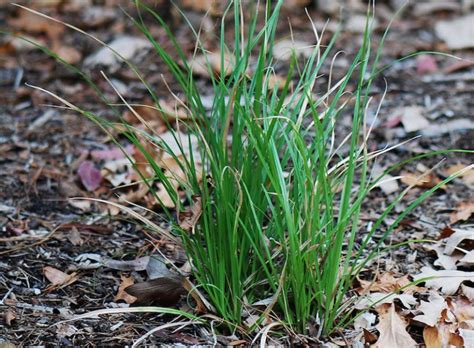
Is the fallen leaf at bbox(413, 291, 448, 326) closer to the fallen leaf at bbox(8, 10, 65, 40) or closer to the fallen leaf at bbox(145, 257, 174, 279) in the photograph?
the fallen leaf at bbox(145, 257, 174, 279)

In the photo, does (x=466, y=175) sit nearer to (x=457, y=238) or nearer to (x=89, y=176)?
(x=457, y=238)

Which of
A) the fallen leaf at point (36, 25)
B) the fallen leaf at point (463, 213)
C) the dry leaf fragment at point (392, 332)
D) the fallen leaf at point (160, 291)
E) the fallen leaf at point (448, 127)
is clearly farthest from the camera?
the fallen leaf at point (36, 25)

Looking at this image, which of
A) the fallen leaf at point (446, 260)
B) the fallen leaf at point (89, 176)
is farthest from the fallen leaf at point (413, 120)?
the fallen leaf at point (89, 176)

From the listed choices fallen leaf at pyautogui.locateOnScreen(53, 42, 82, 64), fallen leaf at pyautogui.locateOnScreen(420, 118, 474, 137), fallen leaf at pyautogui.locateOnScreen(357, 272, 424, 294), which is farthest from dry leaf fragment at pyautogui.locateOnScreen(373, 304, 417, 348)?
fallen leaf at pyautogui.locateOnScreen(53, 42, 82, 64)

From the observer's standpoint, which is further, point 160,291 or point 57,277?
point 57,277

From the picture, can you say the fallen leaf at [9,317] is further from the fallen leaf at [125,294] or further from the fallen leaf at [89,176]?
the fallen leaf at [89,176]

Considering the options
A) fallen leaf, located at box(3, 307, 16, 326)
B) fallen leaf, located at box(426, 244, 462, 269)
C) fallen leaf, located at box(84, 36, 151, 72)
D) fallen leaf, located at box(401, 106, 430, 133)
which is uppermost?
fallen leaf, located at box(3, 307, 16, 326)

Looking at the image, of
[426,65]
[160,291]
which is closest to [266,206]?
[160,291]
